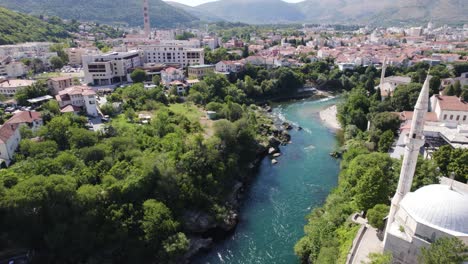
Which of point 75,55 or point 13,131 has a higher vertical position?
point 75,55

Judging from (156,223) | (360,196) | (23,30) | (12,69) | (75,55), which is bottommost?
(156,223)

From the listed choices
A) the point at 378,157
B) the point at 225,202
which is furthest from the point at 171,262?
the point at 378,157

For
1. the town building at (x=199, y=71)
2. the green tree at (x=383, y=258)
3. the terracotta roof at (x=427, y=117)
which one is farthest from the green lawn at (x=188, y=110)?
the green tree at (x=383, y=258)

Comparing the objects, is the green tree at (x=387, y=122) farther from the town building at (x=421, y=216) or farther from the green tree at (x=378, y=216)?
the town building at (x=421, y=216)

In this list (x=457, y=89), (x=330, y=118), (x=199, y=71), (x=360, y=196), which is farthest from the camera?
(x=199, y=71)

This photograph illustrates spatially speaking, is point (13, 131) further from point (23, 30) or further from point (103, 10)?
point (103, 10)

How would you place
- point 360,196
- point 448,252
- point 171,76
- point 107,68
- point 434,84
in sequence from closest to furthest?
point 448,252 < point 360,196 < point 434,84 < point 107,68 < point 171,76

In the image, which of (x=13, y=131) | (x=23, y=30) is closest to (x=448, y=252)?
(x=13, y=131)
